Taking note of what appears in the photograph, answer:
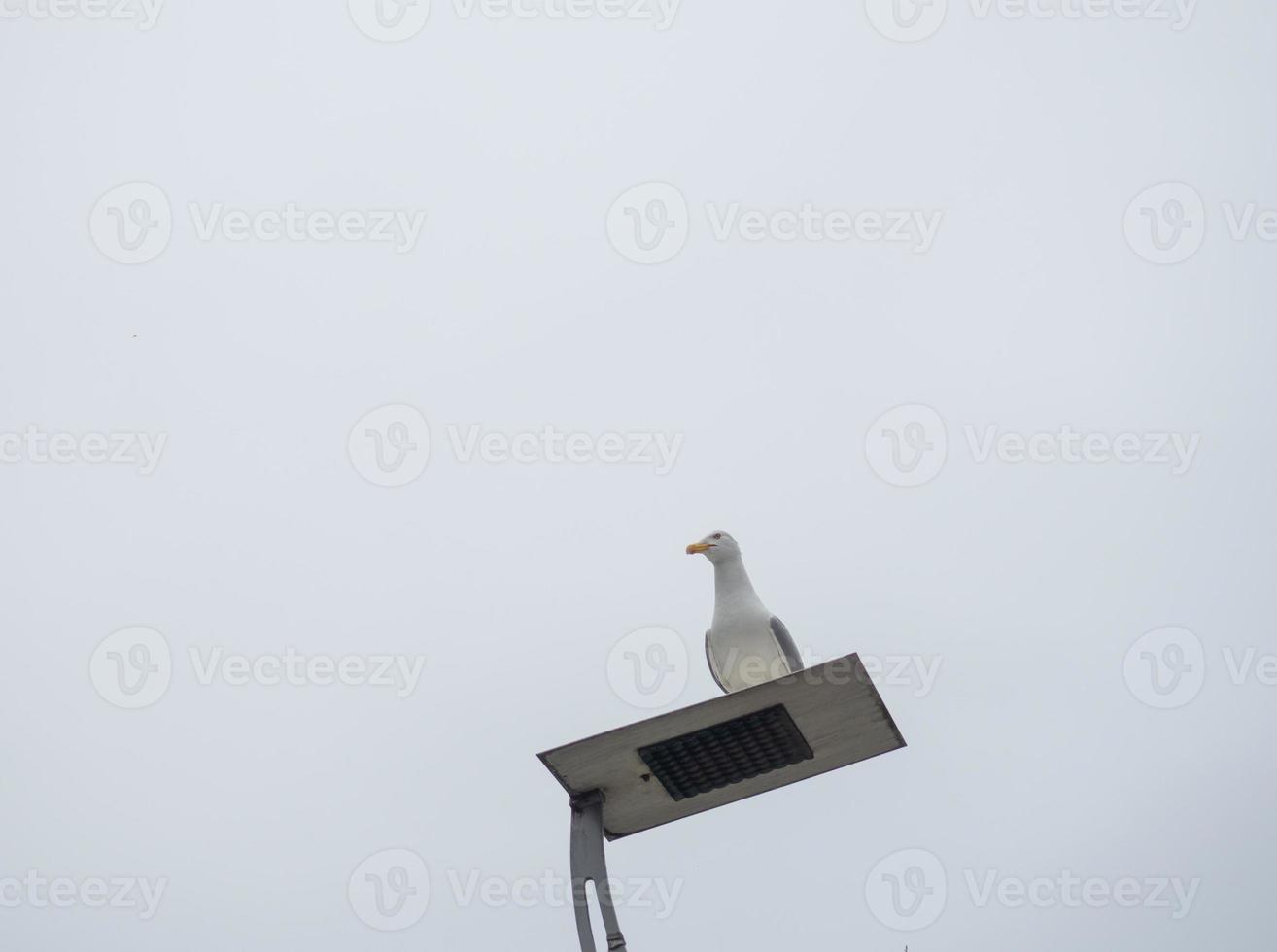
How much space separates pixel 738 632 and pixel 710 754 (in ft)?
9.79

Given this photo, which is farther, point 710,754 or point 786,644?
point 786,644

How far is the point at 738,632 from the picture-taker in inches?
384

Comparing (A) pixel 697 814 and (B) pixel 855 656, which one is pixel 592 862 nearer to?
(A) pixel 697 814

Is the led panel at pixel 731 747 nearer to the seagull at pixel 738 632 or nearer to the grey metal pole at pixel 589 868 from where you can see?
the grey metal pole at pixel 589 868

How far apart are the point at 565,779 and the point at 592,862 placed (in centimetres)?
39

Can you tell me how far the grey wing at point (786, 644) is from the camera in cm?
982

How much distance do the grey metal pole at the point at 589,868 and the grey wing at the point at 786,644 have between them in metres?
3.15

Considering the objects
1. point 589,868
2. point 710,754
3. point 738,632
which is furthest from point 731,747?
point 738,632

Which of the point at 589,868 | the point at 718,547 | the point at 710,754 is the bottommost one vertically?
the point at 589,868

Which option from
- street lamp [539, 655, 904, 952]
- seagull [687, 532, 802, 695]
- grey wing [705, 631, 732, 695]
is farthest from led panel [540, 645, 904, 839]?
grey wing [705, 631, 732, 695]

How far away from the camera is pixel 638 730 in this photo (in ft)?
21.3

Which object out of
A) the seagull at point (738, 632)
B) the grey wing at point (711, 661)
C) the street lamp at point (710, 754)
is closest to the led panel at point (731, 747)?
the street lamp at point (710, 754)

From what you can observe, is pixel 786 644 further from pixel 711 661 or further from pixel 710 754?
pixel 710 754

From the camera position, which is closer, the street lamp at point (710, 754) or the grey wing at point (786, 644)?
the street lamp at point (710, 754)
